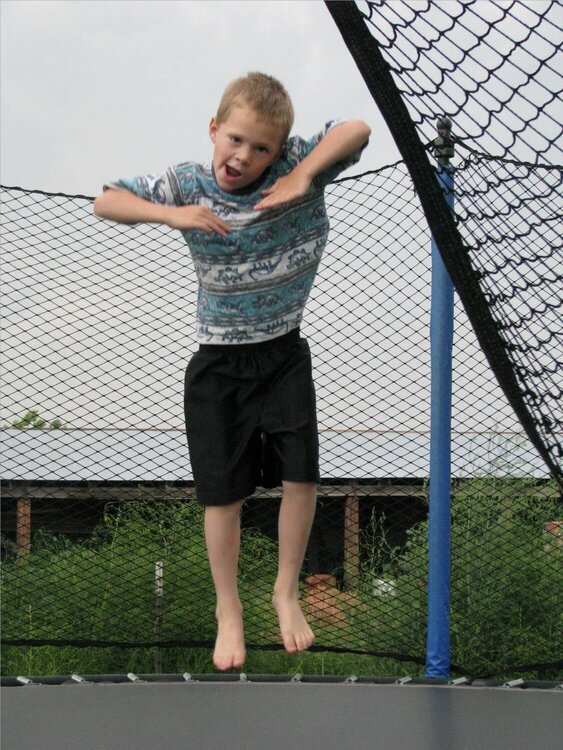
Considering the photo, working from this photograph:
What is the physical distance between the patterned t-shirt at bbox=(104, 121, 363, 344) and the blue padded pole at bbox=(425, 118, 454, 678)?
37.9 inches

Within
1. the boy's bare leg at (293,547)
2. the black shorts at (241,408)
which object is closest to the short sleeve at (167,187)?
the black shorts at (241,408)

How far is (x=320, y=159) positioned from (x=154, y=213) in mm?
276

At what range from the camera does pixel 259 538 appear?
3.47m

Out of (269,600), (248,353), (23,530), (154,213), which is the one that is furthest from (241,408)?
(23,530)

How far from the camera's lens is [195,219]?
150 cm

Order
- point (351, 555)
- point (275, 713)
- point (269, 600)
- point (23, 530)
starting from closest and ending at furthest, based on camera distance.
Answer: point (275, 713), point (269, 600), point (351, 555), point (23, 530)

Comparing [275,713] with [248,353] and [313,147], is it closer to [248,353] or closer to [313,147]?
[248,353]

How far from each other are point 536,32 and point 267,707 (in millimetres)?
1569

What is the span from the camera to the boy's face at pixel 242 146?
1.46 m

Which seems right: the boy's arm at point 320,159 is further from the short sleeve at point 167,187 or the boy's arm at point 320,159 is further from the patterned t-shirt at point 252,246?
the short sleeve at point 167,187

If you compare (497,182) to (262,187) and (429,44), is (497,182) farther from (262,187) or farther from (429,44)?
(262,187)

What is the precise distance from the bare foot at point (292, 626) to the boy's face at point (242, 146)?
0.73 metres

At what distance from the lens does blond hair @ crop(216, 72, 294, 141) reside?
4.78 feet

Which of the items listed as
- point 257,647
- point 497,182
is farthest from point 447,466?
point 497,182
